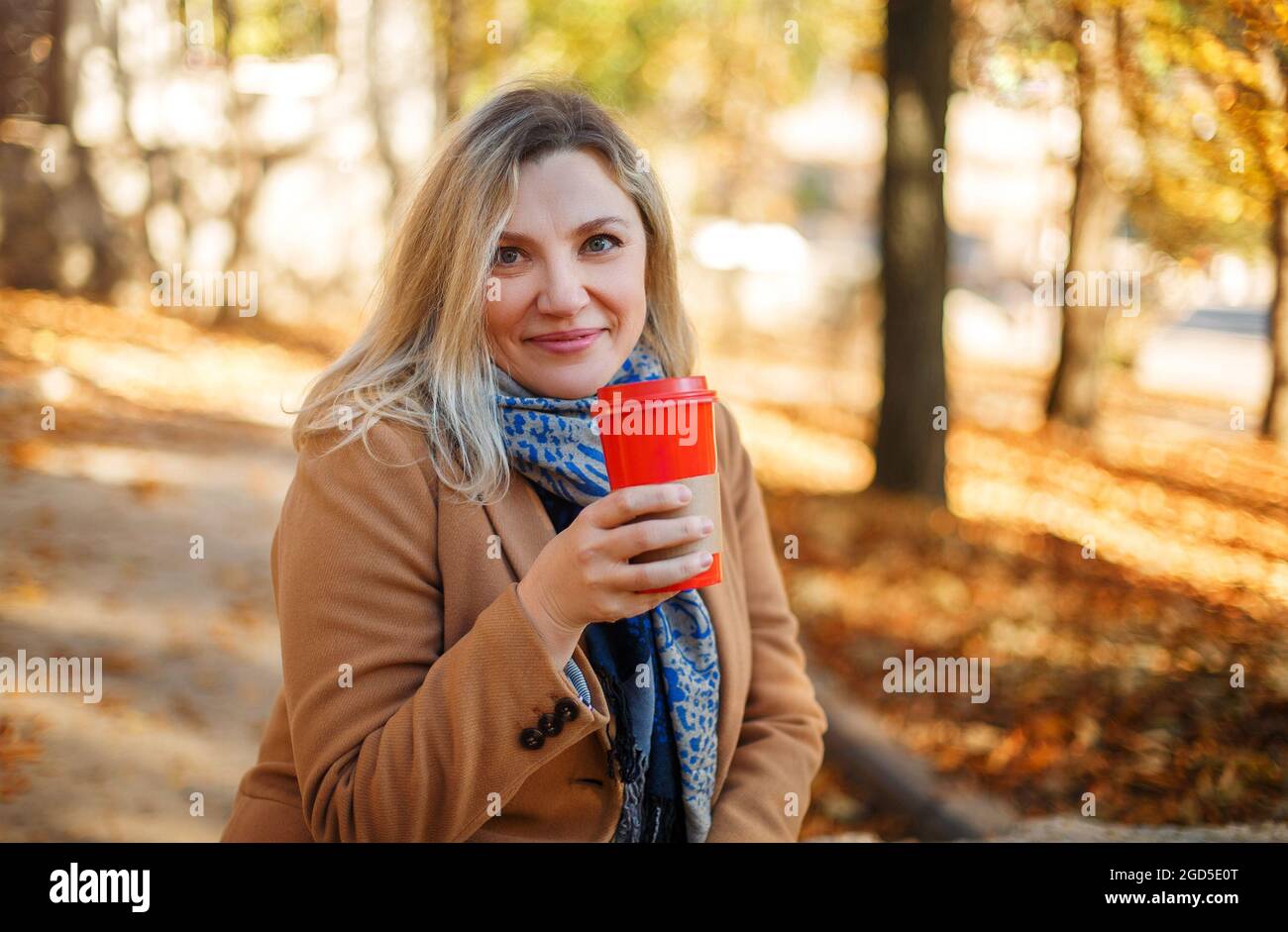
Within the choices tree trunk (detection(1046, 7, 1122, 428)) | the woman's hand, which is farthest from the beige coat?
tree trunk (detection(1046, 7, 1122, 428))

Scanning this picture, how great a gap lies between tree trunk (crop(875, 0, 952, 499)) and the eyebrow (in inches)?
249

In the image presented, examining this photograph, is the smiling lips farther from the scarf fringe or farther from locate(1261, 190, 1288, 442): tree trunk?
locate(1261, 190, 1288, 442): tree trunk

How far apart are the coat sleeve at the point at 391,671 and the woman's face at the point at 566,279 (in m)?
0.26

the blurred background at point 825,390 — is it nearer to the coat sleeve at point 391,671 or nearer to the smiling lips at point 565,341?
the smiling lips at point 565,341

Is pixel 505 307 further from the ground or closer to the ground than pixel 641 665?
further from the ground

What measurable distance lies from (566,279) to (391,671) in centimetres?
69

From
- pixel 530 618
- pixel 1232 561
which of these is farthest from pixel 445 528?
pixel 1232 561

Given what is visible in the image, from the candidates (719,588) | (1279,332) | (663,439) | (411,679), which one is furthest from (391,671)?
(1279,332)

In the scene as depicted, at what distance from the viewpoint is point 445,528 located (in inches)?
75.7

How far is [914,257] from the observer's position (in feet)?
26.8

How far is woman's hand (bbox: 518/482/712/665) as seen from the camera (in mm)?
1632

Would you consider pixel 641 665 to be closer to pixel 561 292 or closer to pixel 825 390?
pixel 561 292
